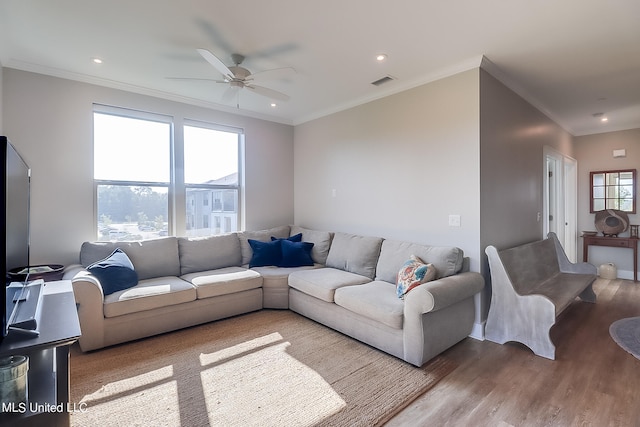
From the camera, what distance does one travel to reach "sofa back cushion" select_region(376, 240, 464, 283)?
119 inches

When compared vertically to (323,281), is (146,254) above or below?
above

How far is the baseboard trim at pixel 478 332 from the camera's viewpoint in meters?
3.12

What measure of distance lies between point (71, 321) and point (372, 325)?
86.8 inches

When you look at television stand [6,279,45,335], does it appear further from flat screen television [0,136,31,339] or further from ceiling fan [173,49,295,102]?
ceiling fan [173,49,295,102]

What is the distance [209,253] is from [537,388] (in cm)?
361

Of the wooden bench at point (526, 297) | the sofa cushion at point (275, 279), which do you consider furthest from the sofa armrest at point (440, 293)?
the sofa cushion at point (275, 279)

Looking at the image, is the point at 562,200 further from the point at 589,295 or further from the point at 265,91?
the point at 265,91

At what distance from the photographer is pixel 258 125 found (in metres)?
5.06

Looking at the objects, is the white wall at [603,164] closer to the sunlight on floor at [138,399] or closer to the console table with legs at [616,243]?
the console table with legs at [616,243]

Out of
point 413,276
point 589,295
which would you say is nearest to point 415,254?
point 413,276

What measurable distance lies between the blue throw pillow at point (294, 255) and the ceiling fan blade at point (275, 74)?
2102mm

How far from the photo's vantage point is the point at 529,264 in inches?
142

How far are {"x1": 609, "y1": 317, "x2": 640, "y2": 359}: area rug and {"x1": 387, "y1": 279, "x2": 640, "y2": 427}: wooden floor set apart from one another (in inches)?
2.8

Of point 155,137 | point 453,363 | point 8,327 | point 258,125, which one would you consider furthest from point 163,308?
point 258,125
